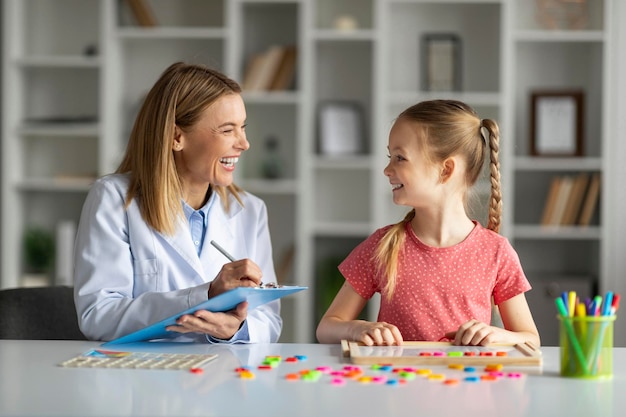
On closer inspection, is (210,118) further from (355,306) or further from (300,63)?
(300,63)

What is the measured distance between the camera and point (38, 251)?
14.1ft

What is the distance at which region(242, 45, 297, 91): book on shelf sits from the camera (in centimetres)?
423

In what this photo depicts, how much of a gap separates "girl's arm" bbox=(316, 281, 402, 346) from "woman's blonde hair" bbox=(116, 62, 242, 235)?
393 millimetres

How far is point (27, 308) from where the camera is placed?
76.6 inches

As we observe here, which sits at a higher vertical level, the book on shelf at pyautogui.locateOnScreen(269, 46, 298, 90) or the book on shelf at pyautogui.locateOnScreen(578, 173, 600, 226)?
the book on shelf at pyautogui.locateOnScreen(269, 46, 298, 90)

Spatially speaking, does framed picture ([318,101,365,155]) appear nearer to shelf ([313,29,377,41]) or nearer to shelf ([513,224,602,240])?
shelf ([313,29,377,41])

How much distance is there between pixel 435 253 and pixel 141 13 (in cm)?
281

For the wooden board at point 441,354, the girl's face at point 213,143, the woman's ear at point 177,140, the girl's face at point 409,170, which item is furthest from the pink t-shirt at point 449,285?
the woman's ear at point 177,140

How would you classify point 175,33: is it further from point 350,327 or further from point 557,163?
point 350,327

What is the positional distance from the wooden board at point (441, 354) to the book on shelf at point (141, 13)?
3017 millimetres

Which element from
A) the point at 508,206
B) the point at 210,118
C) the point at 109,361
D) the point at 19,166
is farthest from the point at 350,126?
the point at 109,361

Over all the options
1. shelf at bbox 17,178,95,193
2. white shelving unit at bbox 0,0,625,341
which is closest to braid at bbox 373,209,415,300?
white shelving unit at bbox 0,0,625,341

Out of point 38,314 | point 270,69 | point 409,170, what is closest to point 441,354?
point 409,170

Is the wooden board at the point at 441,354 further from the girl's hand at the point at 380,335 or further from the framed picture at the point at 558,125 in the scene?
the framed picture at the point at 558,125
